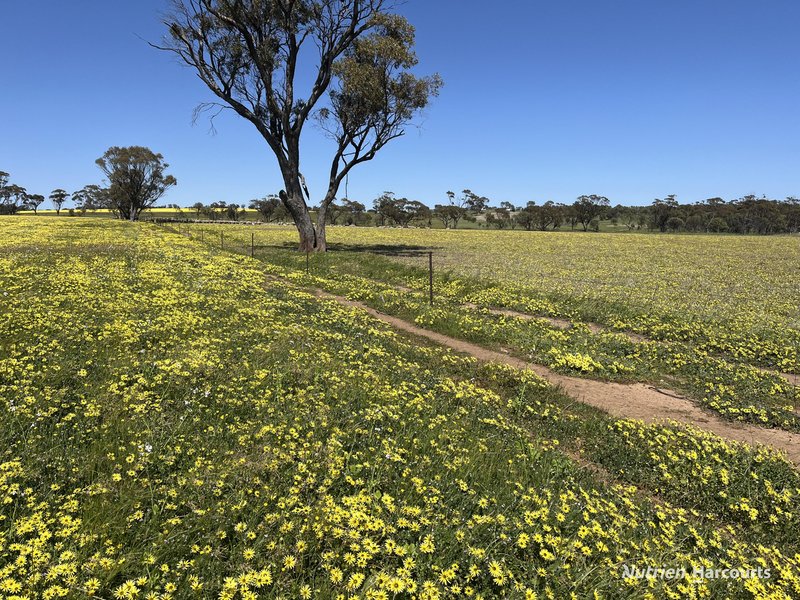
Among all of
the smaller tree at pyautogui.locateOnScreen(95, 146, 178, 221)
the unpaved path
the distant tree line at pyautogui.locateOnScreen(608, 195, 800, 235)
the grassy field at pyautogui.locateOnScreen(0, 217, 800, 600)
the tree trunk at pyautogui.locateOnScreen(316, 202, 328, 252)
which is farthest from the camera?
the distant tree line at pyautogui.locateOnScreen(608, 195, 800, 235)

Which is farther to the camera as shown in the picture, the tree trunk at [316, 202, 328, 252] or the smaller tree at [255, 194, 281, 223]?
the smaller tree at [255, 194, 281, 223]

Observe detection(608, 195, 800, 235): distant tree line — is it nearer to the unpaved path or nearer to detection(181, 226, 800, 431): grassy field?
detection(181, 226, 800, 431): grassy field

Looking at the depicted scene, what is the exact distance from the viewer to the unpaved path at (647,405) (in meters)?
7.41

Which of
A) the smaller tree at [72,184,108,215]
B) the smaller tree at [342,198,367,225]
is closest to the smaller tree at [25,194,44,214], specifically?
the smaller tree at [72,184,108,215]

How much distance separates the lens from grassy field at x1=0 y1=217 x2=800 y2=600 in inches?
147

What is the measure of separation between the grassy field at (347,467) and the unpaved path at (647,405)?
0.53 meters

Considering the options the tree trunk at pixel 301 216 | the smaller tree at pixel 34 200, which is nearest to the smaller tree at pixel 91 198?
the smaller tree at pixel 34 200

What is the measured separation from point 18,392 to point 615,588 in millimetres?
7922

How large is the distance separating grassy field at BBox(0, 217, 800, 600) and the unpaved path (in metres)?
0.53

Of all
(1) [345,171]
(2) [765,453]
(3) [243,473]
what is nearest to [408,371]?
(3) [243,473]

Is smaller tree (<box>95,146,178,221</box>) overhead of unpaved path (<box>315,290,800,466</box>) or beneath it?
overhead

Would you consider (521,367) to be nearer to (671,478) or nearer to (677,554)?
(671,478)

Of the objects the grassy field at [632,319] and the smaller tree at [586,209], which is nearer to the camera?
the grassy field at [632,319]

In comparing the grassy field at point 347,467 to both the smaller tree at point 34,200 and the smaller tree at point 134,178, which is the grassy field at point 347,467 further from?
the smaller tree at point 34,200
